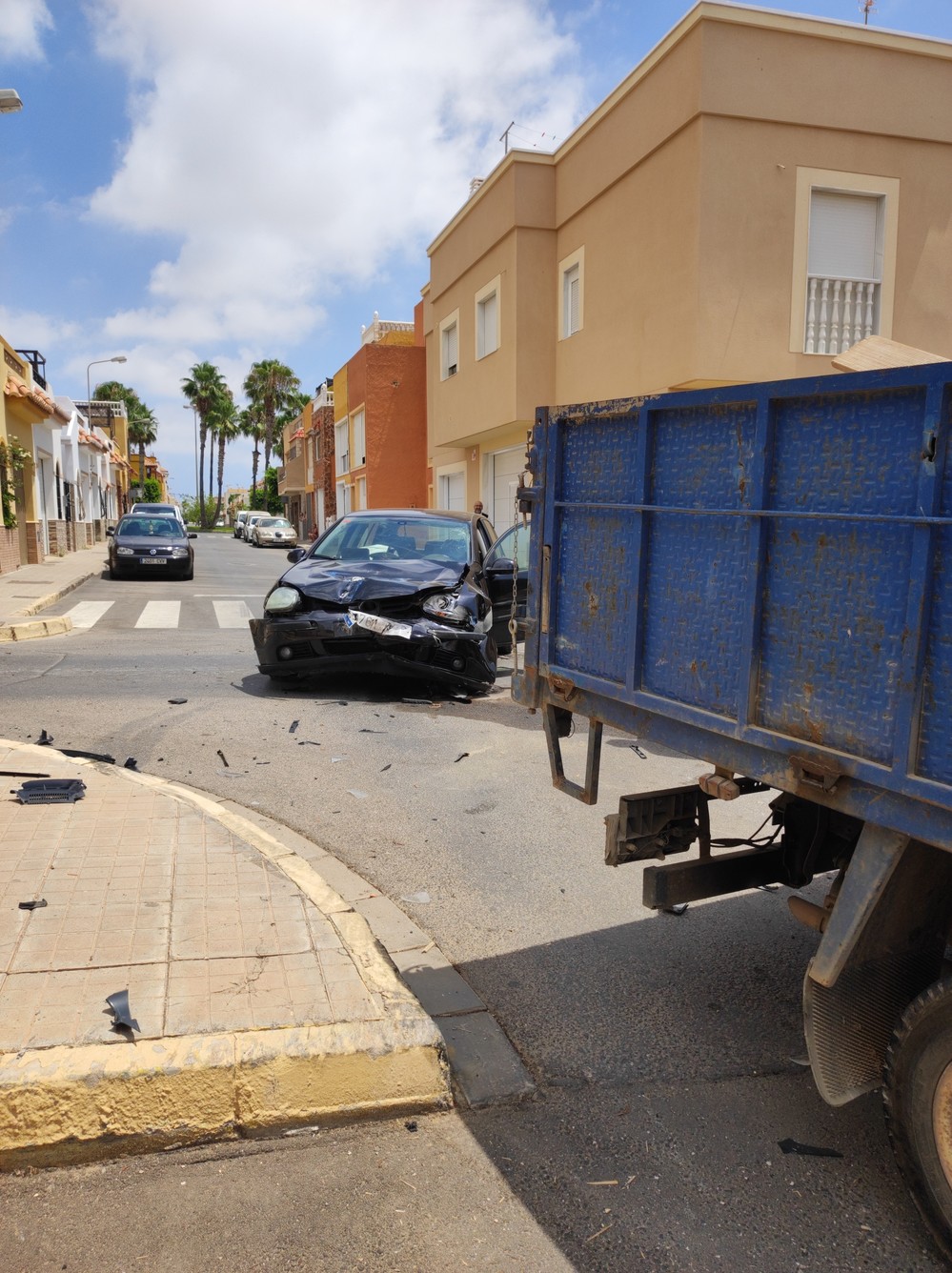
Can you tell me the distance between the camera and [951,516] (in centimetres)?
210

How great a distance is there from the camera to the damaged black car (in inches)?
327

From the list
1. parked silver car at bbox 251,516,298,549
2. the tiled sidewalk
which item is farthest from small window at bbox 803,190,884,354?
parked silver car at bbox 251,516,298,549

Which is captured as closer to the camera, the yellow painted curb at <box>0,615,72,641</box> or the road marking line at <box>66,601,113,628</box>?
the yellow painted curb at <box>0,615,72,641</box>

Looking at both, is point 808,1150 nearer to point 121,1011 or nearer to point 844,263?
point 121,1011

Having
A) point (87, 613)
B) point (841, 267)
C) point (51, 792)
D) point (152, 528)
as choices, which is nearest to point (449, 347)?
point (152, 528)

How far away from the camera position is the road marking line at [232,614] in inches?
569

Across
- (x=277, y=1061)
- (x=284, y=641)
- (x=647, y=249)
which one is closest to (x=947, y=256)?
(x=647, y=249)

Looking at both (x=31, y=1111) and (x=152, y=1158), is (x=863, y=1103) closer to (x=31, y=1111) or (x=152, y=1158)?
(x=152, y=1158)

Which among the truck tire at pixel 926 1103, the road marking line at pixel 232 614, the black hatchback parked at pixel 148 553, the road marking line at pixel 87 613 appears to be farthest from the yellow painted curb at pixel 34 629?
the truck tire at pixel 926 1103

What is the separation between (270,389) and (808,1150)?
248 feet

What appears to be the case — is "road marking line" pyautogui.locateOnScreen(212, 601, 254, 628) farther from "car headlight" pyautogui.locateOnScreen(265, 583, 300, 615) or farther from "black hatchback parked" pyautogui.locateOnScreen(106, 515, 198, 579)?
"car headlight" pyautogui.locateOnScreen(265, 583, 300, 615)

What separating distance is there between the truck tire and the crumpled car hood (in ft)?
20.9

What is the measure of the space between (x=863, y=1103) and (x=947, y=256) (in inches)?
545

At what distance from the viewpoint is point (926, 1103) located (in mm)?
2291
